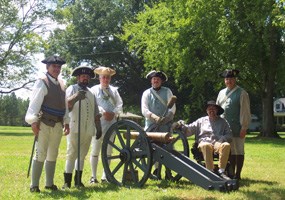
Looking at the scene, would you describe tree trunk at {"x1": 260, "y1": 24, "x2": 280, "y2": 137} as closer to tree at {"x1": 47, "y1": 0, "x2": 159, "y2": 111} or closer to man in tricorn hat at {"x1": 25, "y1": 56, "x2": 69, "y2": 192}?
tree at {"x1": 47, "y1": 0, "x2": 159, "y2": 111}

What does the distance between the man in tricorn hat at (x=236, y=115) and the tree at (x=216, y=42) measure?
1311 cm

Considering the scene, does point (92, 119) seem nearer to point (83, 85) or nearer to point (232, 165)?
point (83, 85)

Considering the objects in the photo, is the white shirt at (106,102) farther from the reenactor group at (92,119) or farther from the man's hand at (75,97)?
the man's hand at (75,97)

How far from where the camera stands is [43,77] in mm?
6285

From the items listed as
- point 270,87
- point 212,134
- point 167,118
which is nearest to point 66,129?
point 167,118

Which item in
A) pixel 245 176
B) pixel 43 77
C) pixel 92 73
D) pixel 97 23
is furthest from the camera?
pixel 97 23

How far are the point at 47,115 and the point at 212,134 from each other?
2669 mm

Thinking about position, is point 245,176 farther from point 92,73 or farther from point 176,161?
point 92,73

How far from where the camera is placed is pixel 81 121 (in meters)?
6.80

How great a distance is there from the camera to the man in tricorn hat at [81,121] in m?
6.74

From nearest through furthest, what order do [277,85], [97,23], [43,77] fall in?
[43,77] → [277,85] → [97,23]

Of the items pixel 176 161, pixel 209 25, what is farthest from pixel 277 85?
pixel 176 161

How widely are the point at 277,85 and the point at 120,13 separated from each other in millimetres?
16277

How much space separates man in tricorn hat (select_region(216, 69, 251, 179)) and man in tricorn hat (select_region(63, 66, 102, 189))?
2.23 meters
